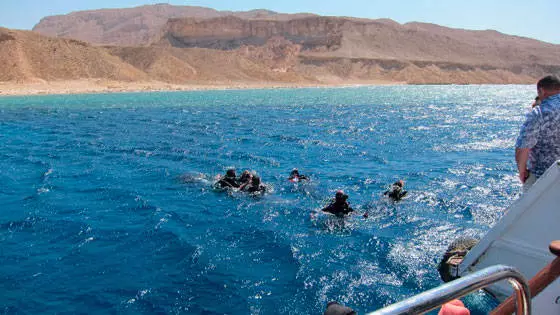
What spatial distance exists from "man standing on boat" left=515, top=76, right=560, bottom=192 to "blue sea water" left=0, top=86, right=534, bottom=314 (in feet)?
9.18

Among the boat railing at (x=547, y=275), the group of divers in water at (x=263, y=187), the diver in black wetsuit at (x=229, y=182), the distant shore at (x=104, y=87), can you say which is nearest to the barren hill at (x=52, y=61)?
the distant shore at (x=104, y=87)

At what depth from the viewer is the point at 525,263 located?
557 cm

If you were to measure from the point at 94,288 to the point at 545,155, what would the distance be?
25.5 feet

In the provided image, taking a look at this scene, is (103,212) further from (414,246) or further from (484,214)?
(484,214)

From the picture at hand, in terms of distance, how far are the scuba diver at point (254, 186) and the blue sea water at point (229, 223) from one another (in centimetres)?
37

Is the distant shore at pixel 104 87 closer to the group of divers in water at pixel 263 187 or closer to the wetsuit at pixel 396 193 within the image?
the group of divers in water at pixel 263 187

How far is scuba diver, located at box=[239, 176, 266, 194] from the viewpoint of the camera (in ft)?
48.4

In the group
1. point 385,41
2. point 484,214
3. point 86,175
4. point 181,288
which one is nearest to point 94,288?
point 181,288

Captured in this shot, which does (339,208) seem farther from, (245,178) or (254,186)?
(245,178)

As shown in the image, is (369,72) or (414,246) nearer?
(414,246)

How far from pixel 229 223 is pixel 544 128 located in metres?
8.11

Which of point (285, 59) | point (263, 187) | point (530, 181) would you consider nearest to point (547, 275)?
point (530, 181)

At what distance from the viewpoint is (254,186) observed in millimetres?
14789

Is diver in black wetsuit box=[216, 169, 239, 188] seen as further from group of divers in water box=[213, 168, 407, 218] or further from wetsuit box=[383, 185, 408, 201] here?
wetsuit box=[383, 185, 408, 201]
